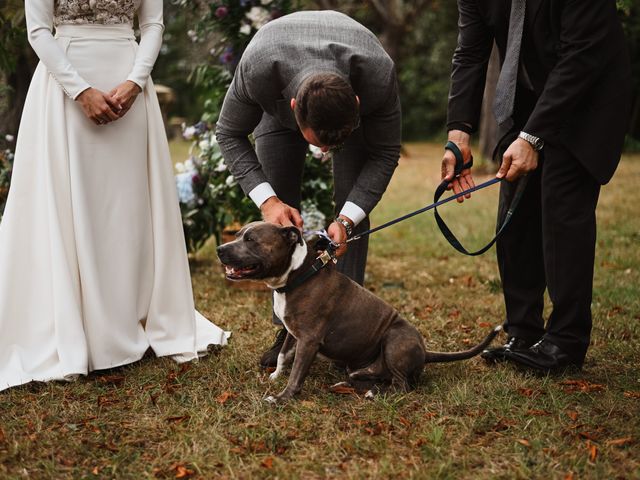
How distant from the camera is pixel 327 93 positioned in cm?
297

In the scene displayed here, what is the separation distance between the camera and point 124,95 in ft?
12.9

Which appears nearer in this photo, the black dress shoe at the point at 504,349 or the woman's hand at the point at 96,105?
the woman's hand at the point at 96,105

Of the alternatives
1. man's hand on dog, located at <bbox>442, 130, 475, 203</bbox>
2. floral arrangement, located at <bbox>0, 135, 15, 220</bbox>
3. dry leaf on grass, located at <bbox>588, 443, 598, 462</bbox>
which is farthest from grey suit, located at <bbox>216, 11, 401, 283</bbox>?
floral arrangement, located at <bbox>0, 135, 15, 220</bbox>

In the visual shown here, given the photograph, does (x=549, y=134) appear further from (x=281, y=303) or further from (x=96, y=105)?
Result: (x=96, y=105)

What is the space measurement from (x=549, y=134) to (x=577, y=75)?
294mm

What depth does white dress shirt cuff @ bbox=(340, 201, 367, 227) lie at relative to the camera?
3766 mm

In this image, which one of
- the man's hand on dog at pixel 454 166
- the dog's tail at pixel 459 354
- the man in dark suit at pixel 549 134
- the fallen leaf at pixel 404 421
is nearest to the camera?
the fallen leaf at pixel 404 421

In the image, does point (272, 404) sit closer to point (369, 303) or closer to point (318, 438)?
point (318, 438)

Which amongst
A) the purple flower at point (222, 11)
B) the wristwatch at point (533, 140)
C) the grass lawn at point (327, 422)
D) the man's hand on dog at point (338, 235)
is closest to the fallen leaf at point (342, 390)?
the grass lawn at point (327, 422)

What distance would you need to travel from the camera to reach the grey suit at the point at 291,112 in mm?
3352

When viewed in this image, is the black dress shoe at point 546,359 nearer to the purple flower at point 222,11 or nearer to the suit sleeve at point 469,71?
the suit sleeve at point 469,71

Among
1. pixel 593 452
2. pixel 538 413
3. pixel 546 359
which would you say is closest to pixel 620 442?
pixel 593 452

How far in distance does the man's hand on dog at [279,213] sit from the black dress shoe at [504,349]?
4.29 feet

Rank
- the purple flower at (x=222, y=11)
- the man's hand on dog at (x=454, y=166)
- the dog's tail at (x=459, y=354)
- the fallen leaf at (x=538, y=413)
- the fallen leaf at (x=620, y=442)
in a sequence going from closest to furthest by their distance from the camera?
1. the fallen leaf at (x=620, y=442)
2. the fallen leaf at (x=538, y=413)
3. the dog's tail at (x=459, y=354)
4. the man's hand on dog at (x=454, y=166)
5. the purple flower at (x=222, y=11)
